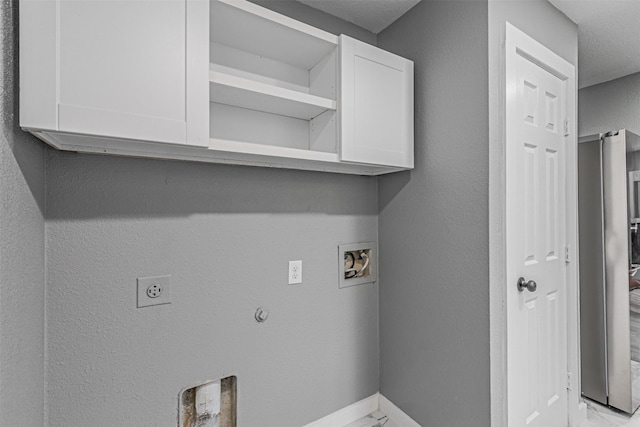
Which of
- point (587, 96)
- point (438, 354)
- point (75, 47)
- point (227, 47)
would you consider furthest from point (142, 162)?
point (587, 96)

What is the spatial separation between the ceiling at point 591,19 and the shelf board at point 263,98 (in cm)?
65

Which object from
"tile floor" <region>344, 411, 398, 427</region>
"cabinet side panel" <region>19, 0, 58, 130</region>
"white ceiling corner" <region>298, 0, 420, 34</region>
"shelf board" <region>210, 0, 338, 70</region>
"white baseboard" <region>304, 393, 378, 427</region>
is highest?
"white ceiling corner" <region>298, 0, 420, 34</region>

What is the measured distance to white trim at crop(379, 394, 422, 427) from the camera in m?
1.81

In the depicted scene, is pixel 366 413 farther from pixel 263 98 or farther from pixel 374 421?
pixel 263 98

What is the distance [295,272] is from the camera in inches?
67.0

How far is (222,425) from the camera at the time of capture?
150 centimetres

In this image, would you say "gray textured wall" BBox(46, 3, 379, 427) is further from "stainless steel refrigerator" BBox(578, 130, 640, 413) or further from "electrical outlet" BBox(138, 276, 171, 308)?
"stainless steel refrigerator" BBox(578, 130, 640, 413)

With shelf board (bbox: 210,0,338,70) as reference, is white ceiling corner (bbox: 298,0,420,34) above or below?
above

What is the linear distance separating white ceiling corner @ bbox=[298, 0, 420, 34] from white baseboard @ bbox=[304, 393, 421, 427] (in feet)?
7.63

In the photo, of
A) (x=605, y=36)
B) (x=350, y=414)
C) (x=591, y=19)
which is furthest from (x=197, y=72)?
(x=605, y=36)

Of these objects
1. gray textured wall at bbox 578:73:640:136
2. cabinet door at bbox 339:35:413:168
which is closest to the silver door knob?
cabinet door at bbox 339:35:413:168

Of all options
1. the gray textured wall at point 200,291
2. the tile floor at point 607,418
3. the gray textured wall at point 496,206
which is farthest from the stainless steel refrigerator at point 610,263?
the gray textured wall at point 200,291

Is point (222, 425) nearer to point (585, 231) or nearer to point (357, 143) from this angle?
point (357, 143)

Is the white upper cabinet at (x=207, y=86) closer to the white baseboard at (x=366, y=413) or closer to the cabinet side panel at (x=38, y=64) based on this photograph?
the cabinet side panel at (x=38, y=64)
